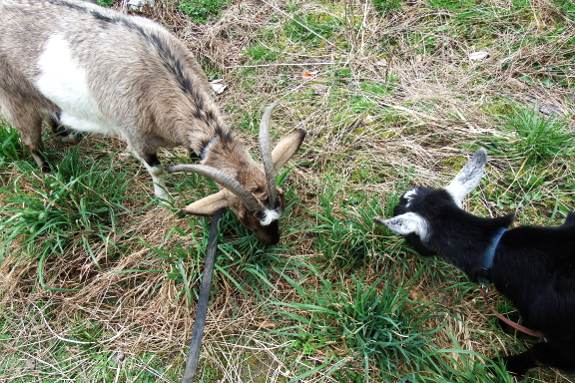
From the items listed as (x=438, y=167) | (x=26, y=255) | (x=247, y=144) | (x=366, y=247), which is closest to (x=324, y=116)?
(x=247, y=144)

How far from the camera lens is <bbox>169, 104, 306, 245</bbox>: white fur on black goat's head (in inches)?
101

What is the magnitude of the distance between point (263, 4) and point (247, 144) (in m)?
2.23

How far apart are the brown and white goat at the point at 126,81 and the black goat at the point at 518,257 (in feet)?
3.36

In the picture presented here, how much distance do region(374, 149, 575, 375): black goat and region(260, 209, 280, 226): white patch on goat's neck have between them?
780 millimetres

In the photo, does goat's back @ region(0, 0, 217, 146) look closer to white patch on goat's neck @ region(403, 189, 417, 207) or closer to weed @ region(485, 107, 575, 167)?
white patch on goat's neck @ region(403, 189, 417, 207)

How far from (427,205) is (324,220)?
3.13 ft

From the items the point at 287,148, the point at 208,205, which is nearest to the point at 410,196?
the point at 287,148

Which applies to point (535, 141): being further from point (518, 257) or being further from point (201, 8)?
point (201, 8)

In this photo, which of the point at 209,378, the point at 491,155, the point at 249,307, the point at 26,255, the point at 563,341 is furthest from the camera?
the point at 491,155

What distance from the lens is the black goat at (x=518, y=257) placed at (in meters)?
2.14

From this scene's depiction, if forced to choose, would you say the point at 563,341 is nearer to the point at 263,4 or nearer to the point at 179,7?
the point at 263,4

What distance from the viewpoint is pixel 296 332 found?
2777mm

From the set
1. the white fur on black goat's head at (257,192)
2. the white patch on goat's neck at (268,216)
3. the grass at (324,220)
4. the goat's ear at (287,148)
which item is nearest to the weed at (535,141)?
the grass at (324,220)

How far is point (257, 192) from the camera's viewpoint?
9.02 ft
